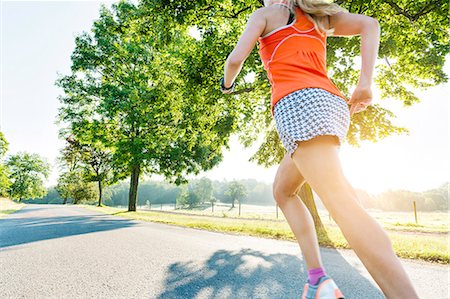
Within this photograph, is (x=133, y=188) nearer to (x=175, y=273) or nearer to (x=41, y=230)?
(x=41, y=230)

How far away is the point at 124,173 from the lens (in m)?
25.4

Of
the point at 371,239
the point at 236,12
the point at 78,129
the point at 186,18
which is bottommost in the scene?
the point at 371,239

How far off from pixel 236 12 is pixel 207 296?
10.4m

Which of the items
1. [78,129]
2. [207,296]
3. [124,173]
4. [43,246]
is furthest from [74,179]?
[207,296]

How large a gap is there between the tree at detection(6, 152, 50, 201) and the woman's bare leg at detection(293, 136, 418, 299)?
300ft

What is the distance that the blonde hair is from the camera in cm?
168

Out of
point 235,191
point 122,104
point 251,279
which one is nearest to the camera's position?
point 251,279

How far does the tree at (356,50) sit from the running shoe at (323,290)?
8113 mm

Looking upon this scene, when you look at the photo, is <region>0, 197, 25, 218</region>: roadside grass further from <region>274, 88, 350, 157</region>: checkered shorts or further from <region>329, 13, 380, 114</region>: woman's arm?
<region>329, 13, 380, 114</region>: woman's arm

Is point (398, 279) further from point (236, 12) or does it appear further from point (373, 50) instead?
point (236, 12)

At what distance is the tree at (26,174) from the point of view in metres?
74.8

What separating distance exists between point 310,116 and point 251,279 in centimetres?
222

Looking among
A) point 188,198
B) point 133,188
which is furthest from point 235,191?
point 133,188

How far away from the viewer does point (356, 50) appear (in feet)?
31.7
